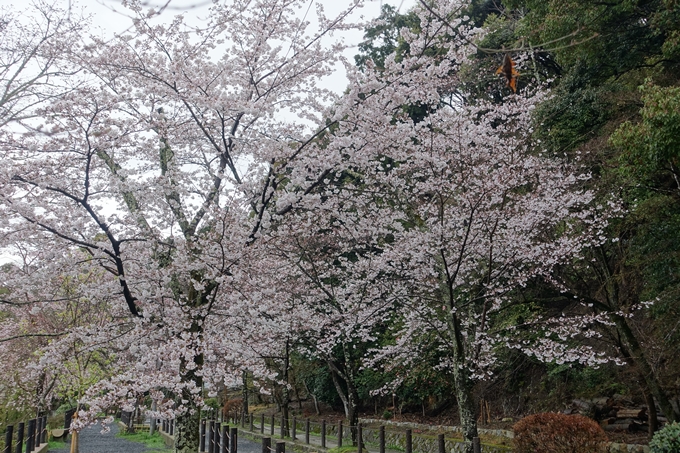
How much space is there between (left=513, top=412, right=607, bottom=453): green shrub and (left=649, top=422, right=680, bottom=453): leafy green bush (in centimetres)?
71

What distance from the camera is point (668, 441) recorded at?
6297 millimetres

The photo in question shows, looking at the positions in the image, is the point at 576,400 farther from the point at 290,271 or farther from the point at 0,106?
the point at 0,106

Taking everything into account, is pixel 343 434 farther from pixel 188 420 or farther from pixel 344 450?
pixel 188 420

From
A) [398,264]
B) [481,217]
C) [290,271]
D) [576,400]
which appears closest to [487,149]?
[481,217]

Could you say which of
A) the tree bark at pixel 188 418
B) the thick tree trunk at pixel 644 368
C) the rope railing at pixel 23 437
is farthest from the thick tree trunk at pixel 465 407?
the rope railing at pixel 23 437

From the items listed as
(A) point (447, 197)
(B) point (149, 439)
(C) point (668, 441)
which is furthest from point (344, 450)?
(B) point (149, 439)

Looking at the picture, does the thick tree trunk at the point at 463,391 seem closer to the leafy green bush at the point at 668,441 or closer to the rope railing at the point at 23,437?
the leafy green bush at the point at 668,441

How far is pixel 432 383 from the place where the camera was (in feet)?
48.1

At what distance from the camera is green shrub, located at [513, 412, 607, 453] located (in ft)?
22.8

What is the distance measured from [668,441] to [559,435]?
1429 millimetres

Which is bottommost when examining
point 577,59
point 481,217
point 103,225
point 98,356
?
point 98,356

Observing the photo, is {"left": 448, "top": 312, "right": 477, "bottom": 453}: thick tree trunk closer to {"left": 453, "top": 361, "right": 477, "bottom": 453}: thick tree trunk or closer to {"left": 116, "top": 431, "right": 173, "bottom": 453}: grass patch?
{"left": 453, "top": 361, "right": 477, "bottom": 453}: thick tree trunk

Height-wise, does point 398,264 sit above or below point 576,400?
above

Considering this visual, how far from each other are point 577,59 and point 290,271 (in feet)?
28.7
